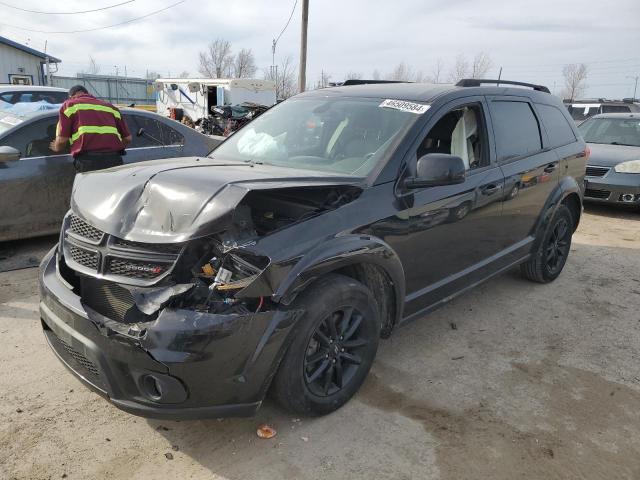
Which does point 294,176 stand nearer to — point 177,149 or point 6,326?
point 6,326

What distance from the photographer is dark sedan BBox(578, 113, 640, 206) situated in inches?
339

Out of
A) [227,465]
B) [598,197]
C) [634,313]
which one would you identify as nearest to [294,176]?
[227,465]

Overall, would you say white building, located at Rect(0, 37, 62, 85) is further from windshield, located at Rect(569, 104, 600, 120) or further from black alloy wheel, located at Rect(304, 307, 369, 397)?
black alloy wheel, located at Rect(304, 307, 369, 397)

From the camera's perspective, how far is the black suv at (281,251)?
228 cm

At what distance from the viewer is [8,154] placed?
16.1 ft

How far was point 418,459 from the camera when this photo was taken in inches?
102

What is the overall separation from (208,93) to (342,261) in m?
26.7

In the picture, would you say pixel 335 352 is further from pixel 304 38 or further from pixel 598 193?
pixel 304 38

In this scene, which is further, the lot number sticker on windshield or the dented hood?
the lot number sticker on windshield

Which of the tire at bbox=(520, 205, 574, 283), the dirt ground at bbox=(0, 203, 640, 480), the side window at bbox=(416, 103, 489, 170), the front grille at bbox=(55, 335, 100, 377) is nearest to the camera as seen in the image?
the front grille at bbox=(55, 335, 100, 377)

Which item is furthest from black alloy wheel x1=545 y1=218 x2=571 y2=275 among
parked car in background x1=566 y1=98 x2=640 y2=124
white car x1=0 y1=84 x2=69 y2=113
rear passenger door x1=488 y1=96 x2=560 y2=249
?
parked car in background x1=566 y1=98 x2=640 y2=124

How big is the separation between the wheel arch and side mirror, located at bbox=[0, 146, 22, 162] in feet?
12.7

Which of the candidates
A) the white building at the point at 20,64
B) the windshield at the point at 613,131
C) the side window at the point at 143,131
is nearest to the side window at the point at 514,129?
the side window at the point at 143,131

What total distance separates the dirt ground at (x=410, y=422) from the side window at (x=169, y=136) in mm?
2877
